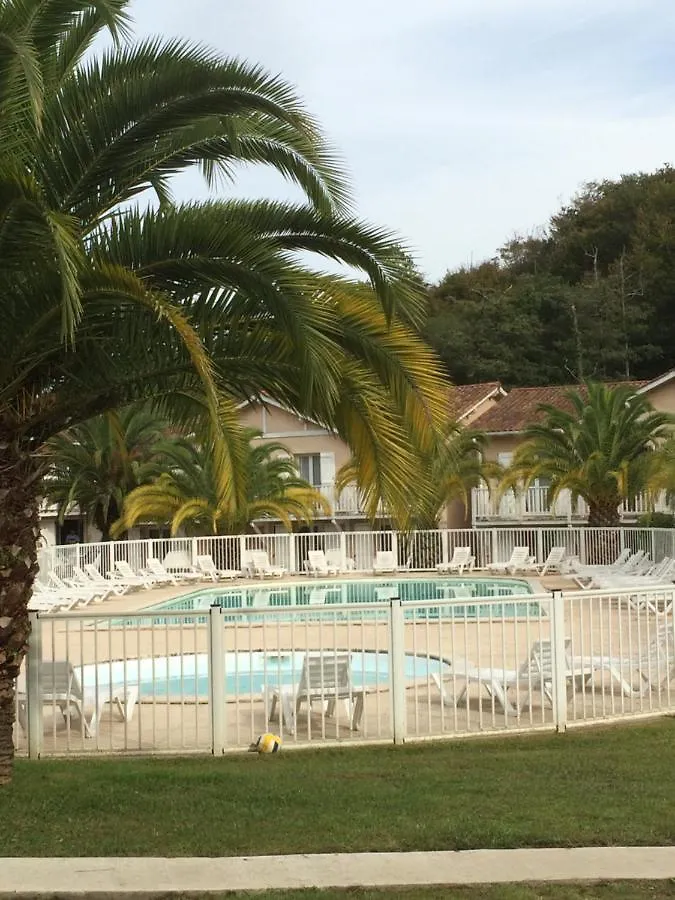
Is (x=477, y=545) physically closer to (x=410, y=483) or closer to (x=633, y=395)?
(x=633, y=395)

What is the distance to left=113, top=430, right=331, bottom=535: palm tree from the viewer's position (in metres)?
34.2

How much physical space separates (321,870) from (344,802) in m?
1.46

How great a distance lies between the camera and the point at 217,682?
963 cm

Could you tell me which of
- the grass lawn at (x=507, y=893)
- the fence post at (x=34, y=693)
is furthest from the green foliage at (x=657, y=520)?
the grass lawn at (x=507, y=893)

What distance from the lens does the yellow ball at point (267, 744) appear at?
966cm

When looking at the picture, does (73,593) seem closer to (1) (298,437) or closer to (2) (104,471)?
(2) (104,471)

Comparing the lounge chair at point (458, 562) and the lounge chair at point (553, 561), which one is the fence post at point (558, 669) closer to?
the lounge chair at point (553, 561)

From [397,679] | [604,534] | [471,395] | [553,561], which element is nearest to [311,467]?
[471,395]

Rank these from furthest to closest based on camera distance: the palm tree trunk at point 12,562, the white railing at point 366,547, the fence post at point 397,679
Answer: the white railing at point 366,547 < the fence post at point 397,679 < the palm tree trunk at point 12,562

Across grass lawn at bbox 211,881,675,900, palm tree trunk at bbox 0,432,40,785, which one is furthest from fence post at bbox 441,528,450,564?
grass lawn at bbox 211,881,675,900

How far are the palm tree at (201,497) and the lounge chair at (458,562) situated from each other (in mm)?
5361

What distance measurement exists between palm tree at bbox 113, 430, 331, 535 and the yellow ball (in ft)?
75.8

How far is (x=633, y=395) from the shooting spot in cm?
3331

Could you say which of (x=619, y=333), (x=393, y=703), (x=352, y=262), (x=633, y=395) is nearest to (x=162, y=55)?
(x=352, y=262)
